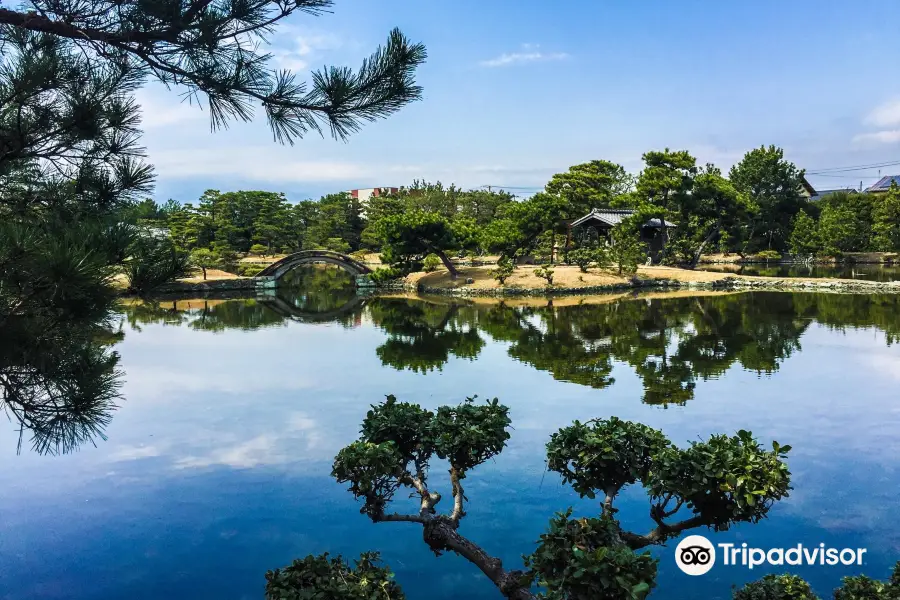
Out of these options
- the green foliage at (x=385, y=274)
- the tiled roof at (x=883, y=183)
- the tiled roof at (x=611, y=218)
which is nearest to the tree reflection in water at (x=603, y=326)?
the green foliage at (x=385, y=274)

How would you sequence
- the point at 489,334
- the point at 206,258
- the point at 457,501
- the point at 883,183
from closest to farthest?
the point at 457,501 < the point at 489,334 < the point at 206,258 < the point at 883,183

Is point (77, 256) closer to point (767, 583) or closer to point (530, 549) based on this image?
point (767, 583)

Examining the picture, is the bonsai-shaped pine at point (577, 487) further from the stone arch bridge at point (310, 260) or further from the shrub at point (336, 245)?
the shrub at point (336, 245)

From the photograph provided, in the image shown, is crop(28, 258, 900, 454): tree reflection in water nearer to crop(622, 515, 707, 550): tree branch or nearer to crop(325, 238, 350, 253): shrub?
crop(622, 515, 707, 550): tree branch

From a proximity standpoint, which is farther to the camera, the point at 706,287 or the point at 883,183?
the point at 883,183

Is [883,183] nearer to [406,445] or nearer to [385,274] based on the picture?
[385,274]

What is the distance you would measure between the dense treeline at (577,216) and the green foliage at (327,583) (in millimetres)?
21565

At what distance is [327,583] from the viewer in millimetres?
3391

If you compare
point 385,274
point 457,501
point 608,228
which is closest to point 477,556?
point 457,501

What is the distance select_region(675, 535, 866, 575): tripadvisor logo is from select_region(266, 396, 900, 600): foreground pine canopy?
1.04 metres

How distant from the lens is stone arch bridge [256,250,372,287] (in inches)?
1180

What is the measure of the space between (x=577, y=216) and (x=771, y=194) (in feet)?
40.7

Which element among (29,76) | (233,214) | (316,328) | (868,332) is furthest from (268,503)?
(233,214)

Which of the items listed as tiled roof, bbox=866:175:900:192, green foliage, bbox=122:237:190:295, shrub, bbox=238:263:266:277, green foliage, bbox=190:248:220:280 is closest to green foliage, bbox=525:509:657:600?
green foliage, bbox=122:237:190:295
